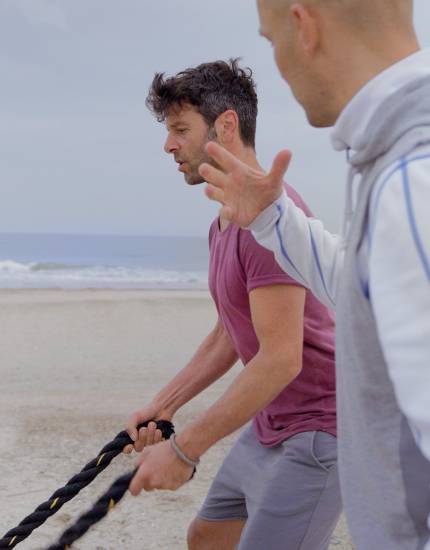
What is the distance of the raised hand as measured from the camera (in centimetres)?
179

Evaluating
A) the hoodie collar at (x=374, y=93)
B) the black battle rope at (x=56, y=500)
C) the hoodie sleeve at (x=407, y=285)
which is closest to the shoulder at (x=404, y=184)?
the hoodie sleeve at (x=407, y=285)

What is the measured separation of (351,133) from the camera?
4.28 feet

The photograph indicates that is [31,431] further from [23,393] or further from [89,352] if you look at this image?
[89,352]

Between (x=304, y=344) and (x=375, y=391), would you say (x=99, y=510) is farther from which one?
(x=375, y=391)

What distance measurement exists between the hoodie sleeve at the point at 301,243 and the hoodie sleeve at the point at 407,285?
2.24ft

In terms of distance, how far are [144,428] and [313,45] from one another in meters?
1.71

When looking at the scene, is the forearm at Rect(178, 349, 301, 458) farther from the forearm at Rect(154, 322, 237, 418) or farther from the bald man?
the bald man

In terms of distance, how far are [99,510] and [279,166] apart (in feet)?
4.41

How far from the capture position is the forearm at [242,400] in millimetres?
2260

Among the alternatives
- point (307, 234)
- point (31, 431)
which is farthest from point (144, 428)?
point (31, 431)

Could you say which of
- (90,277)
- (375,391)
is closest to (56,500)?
(375,391)

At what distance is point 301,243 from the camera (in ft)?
6.15

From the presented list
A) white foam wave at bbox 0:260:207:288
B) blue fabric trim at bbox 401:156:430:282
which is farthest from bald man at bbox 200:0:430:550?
white foam wave at bbox 0:260:207:288

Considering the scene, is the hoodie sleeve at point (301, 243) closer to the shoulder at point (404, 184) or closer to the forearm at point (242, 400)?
the forearm at point (242, 400)
